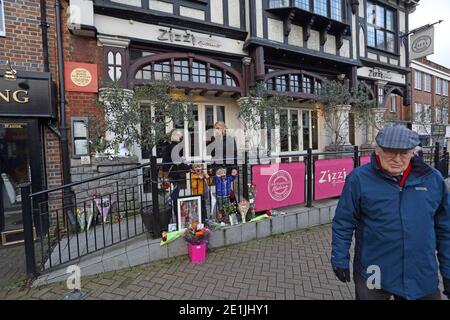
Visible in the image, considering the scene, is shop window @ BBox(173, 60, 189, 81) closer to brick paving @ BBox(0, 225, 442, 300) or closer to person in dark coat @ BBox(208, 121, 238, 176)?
person in dark coat @ BBox(208, 121, 238, 176)

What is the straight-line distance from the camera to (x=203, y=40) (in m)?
7.03

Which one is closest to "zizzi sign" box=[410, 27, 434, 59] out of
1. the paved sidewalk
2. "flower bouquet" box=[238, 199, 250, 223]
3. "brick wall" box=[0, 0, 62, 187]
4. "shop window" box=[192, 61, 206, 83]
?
"shop window" box=[192, 61, 206, 83]

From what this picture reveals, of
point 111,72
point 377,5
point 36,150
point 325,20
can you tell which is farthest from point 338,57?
point 36,150

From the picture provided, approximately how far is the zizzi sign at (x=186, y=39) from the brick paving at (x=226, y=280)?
17.7ft

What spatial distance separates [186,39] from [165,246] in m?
5.38

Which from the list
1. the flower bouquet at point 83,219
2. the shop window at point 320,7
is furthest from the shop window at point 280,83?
the flower bouquet at point 83,219

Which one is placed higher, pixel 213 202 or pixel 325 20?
pixel 325 20

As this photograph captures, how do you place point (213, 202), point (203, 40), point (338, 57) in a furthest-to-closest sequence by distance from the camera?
point (338, 57)
point (203, 40)
point (213, 202)

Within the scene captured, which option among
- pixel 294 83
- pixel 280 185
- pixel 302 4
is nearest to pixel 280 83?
pixel 294 83

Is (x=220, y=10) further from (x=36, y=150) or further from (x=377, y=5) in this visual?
(x=377, y=5)

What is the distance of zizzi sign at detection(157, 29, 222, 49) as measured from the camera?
21.4 ft

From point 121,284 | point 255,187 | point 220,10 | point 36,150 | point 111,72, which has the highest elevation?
point 220,10

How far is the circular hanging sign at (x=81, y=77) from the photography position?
5637mm

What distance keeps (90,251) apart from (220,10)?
6.90 m
